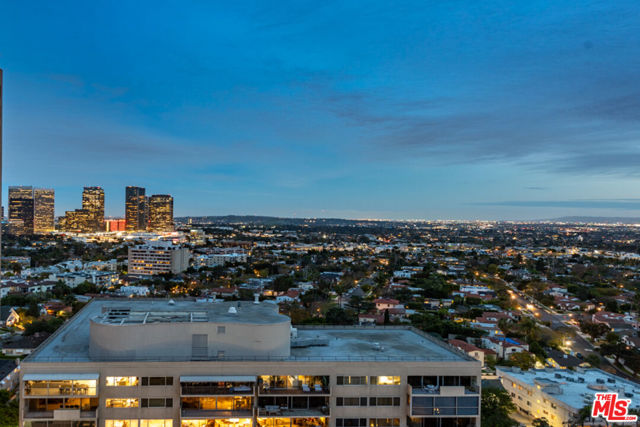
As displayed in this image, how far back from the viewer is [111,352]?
21172 mm

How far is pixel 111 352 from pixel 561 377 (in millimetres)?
32583

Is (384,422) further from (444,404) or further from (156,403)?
(156,403)

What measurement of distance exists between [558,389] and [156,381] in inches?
1085

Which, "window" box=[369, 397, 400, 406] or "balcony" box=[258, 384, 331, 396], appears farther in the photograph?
"window" box=[369, 397, 400, 406]

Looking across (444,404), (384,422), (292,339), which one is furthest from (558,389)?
(292,339)

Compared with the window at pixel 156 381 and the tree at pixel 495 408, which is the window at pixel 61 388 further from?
the tree at pixel 495 408

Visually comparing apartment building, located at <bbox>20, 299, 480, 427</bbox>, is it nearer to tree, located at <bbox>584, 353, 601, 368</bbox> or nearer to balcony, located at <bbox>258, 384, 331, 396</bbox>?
balcony, located at <bbox>258, 384, 331, 396</bbox>

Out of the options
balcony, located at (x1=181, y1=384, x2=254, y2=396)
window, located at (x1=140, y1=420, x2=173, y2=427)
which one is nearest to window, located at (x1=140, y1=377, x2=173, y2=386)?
balcony, located at (x1=181, y1=384, x2=254, y2=396)

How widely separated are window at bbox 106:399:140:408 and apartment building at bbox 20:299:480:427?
0.04 meters

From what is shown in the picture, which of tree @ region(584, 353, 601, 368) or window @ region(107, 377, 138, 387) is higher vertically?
window @ region(107, 377, 138, 387)

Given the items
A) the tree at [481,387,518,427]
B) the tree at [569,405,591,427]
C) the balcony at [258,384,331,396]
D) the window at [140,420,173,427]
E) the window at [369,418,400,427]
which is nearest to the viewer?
the window at [140,420,173,427]

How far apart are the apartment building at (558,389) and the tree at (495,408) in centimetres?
326

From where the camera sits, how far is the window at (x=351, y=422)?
21.7m

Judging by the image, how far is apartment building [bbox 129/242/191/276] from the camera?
115 m
